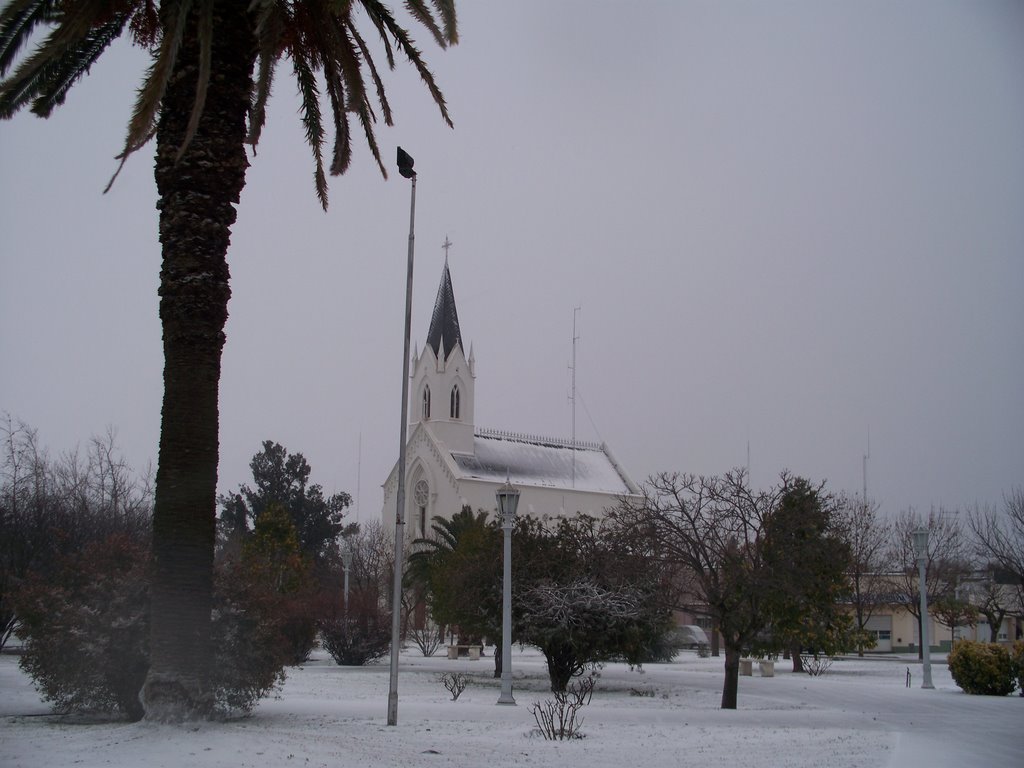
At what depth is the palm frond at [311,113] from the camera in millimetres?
14461

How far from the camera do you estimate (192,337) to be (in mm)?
12438

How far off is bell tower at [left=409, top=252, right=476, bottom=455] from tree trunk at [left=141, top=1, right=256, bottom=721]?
69.0 m

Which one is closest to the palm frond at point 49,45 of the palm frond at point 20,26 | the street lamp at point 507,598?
the palm frond at point 20,26

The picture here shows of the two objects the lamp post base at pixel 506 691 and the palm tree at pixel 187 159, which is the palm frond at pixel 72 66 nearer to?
the palm tree at pixel 187 159

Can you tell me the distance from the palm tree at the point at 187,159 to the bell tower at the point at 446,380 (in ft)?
224

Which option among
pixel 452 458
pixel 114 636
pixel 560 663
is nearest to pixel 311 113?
pixel 114 636

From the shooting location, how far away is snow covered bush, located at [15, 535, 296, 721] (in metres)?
13.9

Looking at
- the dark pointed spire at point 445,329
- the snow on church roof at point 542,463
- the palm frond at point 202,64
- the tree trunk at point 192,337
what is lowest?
the tree trunk at point 192,337

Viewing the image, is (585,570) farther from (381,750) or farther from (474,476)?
(474,476)

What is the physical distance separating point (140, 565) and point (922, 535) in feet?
72.0

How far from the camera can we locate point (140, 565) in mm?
14945

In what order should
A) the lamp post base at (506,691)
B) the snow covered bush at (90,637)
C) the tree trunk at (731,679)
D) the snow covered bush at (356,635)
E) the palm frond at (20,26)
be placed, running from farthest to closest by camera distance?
the snow covered bush at (356,635)
the tree trunk at (731,679)
the lamp post base at (506,691)
the snow covered bush at (90,637)
the palm frond at (20,26)

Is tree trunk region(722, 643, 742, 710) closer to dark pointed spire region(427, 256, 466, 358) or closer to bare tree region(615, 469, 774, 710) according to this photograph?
bare tree region(615, 469, 774, 710)

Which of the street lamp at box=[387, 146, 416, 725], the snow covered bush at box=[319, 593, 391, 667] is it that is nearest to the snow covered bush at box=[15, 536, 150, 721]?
the street lamp at box=[387, 146, 416, 725]
